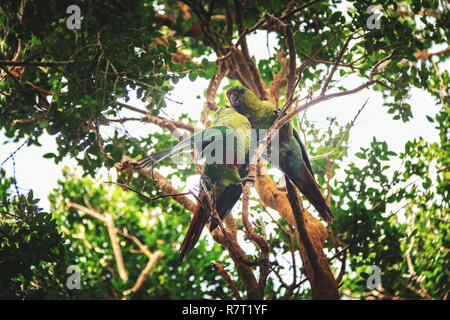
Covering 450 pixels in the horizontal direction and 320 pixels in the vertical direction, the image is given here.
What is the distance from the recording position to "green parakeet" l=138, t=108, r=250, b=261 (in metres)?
2.23

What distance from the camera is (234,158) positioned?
2418mm

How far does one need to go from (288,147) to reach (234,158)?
0.69 metres

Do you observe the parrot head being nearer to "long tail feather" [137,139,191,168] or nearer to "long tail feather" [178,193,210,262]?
"long tail feather" [137,139,191,168]

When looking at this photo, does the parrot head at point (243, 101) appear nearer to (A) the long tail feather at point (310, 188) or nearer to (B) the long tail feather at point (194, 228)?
(A) the long tail feather at point (310, 188)

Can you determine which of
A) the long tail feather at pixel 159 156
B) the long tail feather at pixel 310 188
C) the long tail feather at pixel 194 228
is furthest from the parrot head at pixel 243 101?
the long tail feather at pixel 194 228

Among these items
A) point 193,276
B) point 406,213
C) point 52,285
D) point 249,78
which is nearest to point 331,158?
point 406,213

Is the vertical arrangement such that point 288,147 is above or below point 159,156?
above

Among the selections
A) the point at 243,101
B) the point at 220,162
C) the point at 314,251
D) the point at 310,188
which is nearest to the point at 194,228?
the point at 220,162

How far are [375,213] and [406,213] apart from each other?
726mm

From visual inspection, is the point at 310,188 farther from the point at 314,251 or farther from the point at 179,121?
the point at 179,121

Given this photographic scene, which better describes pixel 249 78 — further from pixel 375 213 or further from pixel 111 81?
pixel 375 213

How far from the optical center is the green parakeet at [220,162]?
223 centimetres

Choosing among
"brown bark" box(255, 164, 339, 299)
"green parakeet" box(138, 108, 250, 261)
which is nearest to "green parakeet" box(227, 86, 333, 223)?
"brown bark" box(255, 164, 339, 299)

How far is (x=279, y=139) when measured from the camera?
114 inches
